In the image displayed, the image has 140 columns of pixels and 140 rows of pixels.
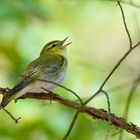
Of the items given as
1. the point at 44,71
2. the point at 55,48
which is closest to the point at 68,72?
the point at 44,71

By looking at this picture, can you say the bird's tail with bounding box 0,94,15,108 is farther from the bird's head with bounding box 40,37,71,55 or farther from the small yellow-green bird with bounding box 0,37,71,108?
the bird's head with bounding box 40,37,71,55

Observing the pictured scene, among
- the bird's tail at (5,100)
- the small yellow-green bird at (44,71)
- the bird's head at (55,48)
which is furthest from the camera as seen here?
the bird's head at (55,48)

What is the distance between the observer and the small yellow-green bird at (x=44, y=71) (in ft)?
11.7

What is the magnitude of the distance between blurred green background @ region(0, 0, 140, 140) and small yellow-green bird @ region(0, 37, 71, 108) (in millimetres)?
87

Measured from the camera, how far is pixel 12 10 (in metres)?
4.27

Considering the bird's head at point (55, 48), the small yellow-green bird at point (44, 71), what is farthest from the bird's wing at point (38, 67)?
the bird's head at point (55, 48)

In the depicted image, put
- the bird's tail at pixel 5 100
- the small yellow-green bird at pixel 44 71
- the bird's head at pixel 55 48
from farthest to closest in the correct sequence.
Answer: the bird's head at pixel 55 48 < the small yellow-green bird at pixel 44 71 < the bird's tail at pixel 5 100

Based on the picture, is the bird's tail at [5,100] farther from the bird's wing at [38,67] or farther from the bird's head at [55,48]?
the bird's head at [55,48]

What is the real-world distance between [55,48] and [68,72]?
541 millimetres

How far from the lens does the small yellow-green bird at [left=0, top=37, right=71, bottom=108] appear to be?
357 centimetres

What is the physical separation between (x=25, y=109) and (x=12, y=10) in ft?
2.39

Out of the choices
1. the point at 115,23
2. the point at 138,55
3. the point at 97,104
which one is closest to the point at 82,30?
the point at 115,23

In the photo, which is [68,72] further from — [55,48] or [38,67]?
[55,48]

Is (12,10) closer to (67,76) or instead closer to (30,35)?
(30,35)
